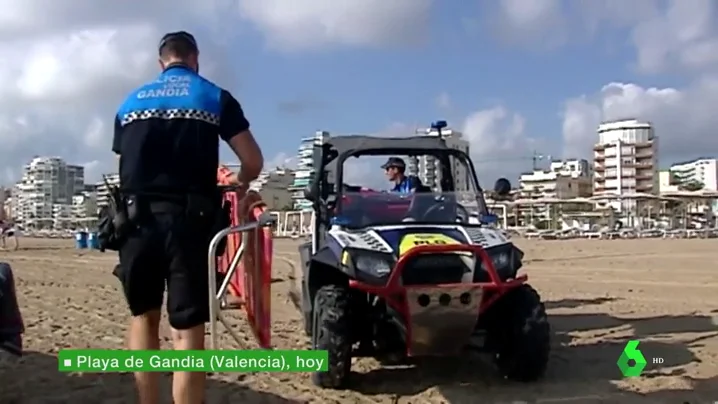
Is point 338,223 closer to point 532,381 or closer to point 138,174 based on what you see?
point 532,381

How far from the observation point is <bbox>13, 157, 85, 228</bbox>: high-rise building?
147750mm

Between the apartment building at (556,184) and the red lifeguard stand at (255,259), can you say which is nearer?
the red lifeguard stand at (255,259)

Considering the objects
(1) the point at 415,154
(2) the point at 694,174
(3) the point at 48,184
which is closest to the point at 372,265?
(1) the point at 415,154

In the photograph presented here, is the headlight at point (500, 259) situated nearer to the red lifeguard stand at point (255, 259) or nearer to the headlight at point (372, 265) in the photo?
the headlight at point (372, 265)

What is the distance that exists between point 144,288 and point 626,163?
4523 inches

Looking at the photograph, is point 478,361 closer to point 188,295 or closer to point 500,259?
point 500,259

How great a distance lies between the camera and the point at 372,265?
5855 mm

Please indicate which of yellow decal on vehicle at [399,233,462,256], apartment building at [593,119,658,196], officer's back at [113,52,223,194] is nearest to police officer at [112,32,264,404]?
officer's back at [113,52,223,194]

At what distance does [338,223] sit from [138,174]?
3181 millimetres

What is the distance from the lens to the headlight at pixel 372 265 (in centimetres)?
580

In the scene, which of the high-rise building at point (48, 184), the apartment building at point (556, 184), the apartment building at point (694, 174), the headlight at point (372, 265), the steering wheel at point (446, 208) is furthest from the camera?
the high-rise building at point (48, 184)

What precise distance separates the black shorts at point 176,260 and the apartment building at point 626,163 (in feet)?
362

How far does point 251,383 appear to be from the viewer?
5973 mm

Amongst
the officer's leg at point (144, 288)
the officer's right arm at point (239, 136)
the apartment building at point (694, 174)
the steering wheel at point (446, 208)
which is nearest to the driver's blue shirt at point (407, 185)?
the steering wheel at point (446, 208)
